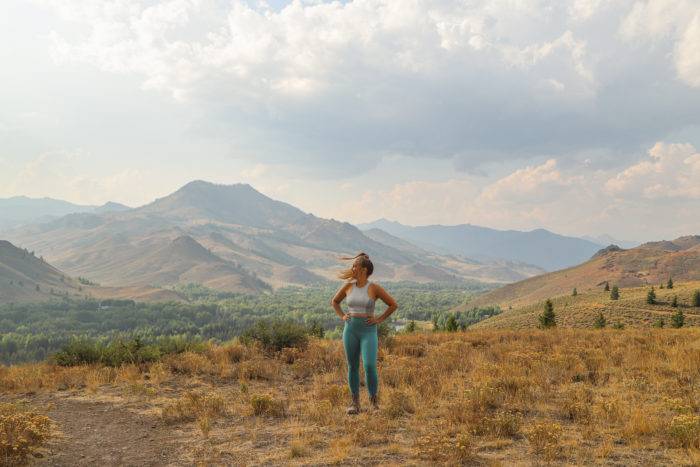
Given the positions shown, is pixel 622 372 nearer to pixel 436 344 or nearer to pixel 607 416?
pixel 607 416

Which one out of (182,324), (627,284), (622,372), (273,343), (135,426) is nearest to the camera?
(135,426)

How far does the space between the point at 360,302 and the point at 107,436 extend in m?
5.56

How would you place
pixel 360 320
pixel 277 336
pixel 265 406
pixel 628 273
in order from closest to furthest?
pixel 360 320
pixel 265 406
pixel 277 336
pixel 628 273

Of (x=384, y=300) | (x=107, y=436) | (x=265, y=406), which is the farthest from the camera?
(x=265, y=406)

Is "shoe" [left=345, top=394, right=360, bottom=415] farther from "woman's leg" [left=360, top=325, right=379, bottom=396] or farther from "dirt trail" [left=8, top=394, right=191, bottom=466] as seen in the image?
"dirt trail" [left=8, top=394, right=191, bottom=466]

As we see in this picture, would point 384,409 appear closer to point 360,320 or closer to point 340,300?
point 360,320

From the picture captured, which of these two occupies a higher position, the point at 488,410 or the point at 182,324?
the point at 488,410

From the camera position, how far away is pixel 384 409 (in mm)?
8844

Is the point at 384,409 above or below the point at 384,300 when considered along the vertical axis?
below

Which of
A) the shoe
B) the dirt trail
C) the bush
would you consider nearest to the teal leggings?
the shoe

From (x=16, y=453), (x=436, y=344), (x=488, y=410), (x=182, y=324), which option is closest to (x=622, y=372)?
(x=488, y=410)

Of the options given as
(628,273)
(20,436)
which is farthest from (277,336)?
(628,273)

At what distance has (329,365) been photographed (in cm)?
1362

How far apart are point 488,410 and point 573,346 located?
7.89 metres
